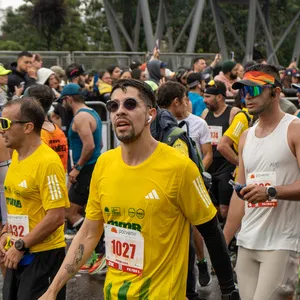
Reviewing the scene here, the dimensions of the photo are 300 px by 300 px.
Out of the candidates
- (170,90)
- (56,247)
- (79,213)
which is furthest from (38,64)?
(56,247)

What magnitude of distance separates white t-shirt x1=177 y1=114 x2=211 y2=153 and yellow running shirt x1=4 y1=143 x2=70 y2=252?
2879 millimetres

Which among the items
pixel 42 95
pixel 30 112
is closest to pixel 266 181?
pixel 30 112

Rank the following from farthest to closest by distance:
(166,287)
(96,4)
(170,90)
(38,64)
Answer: (96,4), (38,64), (170,90), (166,287)

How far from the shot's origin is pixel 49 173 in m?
4.86

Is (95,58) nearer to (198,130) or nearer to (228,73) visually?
(228,73)

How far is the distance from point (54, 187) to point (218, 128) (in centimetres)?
433

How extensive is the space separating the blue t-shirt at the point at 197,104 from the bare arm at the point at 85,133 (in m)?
2.70

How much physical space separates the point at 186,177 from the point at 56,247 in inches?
67.8

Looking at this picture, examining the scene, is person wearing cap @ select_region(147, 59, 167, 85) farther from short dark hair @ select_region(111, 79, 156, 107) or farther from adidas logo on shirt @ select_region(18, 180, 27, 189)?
short dark hair @ select_region(111, 79, 156, 107)

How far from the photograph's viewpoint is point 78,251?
12.9ft

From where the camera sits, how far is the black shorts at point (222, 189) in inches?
337

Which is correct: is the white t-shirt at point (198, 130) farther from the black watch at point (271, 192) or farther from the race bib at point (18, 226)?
the black watch at point (271, 192)

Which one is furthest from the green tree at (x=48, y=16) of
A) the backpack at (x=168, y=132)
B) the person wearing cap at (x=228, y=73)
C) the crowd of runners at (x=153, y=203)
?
the backpack at (x=168, y=132)

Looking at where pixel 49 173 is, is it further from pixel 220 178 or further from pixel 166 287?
pixel 220 178
